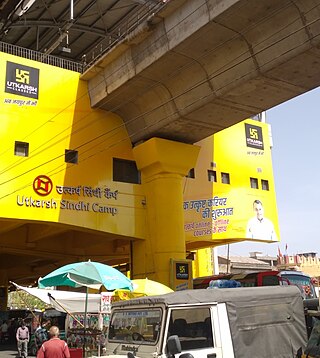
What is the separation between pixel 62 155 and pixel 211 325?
13.3 m

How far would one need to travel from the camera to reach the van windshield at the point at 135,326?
6840 millimetres

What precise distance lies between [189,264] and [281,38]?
9.69 metres

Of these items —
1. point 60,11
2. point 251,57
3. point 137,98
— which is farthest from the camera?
point 60,11

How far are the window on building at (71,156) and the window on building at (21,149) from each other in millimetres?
1575

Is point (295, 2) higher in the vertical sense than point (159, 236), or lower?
higher

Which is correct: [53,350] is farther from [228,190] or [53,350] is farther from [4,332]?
[4,332]

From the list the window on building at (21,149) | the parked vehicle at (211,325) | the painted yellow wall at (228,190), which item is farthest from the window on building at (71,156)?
the parked vehicle at (211,325)

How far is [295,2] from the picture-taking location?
45.3 feet

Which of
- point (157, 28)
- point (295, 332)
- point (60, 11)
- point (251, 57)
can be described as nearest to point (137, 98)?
point (157, 28)

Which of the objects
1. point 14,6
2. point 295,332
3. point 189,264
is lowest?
point 295,332

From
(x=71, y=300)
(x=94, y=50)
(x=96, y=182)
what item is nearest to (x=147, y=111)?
(x=96, y=182)

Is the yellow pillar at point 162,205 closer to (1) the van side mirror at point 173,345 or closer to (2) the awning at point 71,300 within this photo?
(2) the awning at point 71,300

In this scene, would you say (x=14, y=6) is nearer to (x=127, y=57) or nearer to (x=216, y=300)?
(x=127, y=57)

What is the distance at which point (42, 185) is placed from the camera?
1823cm
